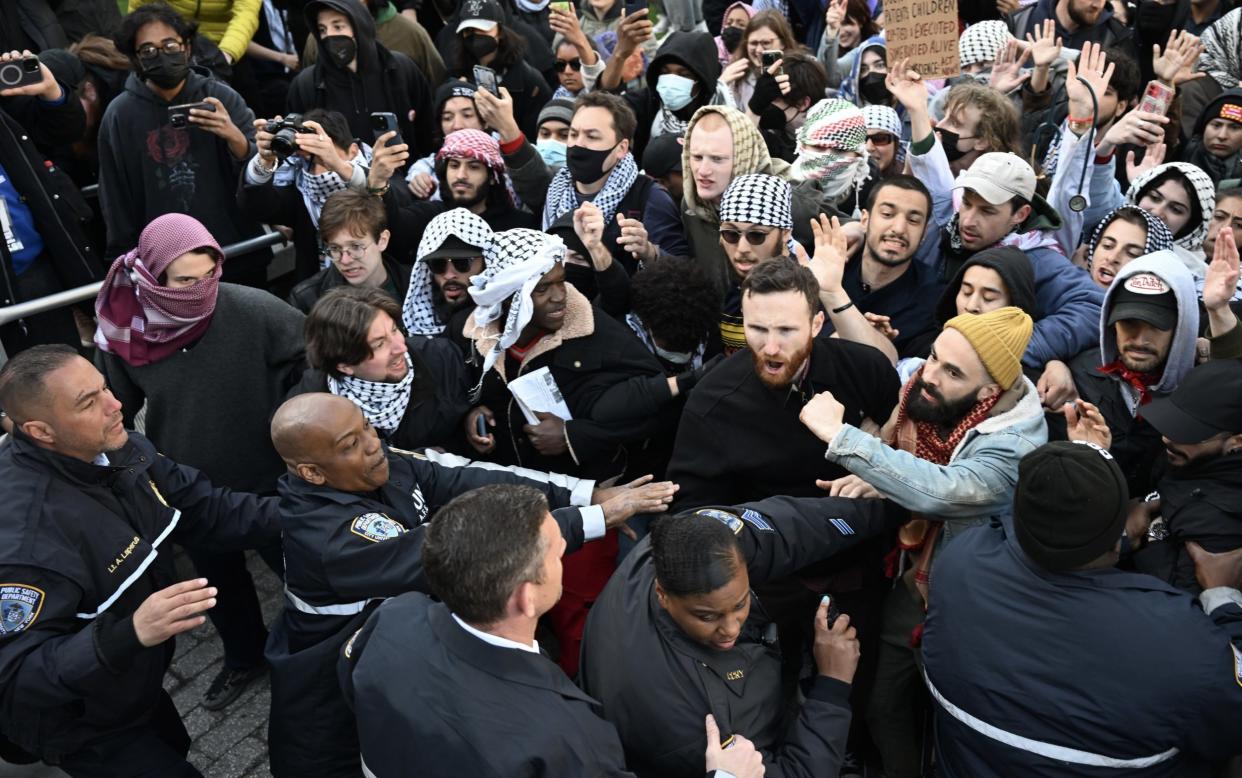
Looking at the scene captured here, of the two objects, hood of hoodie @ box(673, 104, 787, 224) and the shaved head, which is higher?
hood of hoodie @ box(673, 104, 787, 224)

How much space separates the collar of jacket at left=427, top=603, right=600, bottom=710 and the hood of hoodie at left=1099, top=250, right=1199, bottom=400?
2.38 metres

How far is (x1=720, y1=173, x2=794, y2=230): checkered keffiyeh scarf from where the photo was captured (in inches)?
163

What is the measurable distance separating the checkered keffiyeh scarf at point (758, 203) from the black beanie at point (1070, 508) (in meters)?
1.89

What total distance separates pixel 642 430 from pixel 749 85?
3.33 m

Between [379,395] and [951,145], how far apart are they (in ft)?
10.8

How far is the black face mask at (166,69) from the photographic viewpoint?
5.38 metres

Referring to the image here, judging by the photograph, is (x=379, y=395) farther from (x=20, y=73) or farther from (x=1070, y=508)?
(x=20, y=73)

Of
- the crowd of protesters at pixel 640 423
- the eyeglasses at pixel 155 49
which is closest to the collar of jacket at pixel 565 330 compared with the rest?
the crowd of protesters at pixel 640 423

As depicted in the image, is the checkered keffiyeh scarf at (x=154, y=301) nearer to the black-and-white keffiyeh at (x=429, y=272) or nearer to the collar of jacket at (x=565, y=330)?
the black-and-white keffiyeh at (x=429, y=272)

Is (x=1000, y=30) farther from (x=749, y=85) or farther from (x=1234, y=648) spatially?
(x=1234, y=648)

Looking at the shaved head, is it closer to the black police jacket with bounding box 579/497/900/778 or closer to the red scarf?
the black police jacket with bounding box 579/497/900/778

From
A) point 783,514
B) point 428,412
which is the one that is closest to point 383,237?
point 428,412

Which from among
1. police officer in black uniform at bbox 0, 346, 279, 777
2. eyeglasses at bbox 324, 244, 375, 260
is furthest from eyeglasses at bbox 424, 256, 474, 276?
police officer in black uniform at bbox 0, 346, 279, 777

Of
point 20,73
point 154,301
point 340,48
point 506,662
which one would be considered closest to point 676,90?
point 340,48
